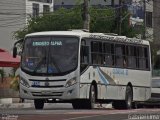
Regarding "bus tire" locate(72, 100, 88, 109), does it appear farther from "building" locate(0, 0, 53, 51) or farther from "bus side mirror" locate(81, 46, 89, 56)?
"building" locate(0, 0, 53, 51)

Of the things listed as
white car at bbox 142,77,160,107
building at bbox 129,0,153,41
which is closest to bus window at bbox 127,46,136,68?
white car at bbox 142,77,160,107

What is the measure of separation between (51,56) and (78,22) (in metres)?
29.7

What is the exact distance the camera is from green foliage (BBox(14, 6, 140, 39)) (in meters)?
53.7

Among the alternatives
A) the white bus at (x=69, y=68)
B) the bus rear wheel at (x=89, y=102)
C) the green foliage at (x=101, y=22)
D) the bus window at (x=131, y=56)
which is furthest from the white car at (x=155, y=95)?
the green foliage at (x=101, y=22)

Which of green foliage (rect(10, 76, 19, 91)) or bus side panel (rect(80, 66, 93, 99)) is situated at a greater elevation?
bus side panel (rect(80, 66, 93, 99))

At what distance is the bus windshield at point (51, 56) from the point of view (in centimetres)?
2520

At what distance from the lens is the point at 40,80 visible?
82.9ft

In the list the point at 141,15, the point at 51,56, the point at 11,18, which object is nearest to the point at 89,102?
the point at 51,56

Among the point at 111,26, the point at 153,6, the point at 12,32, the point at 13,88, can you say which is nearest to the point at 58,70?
the point at 13,88

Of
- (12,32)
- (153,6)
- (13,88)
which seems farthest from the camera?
(153,6)

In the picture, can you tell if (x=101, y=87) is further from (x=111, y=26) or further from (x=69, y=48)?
(x=111, y=26)

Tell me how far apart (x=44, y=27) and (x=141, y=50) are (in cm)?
2601

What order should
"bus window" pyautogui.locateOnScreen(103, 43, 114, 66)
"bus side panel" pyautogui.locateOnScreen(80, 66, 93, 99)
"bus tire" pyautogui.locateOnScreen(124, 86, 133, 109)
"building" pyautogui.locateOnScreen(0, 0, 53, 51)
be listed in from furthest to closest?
"building" pyautogui.locateOnScreen(0, 0, 53, 51) < "bus tire" pyautogui.locateOnScreen(124, 86, 133, 109) < "bus window" pyautogui.locateOnScreen(103, 43, 114, 66) < "bus side panel" pyautogui.locateOnScreen(80, 66, 93, 99)

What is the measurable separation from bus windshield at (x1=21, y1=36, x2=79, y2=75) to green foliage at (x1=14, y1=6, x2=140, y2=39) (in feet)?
87.8
